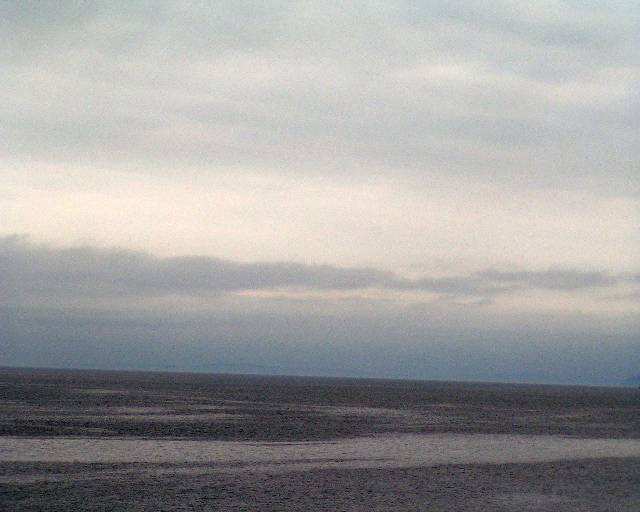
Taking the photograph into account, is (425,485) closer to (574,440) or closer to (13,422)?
(574,440)

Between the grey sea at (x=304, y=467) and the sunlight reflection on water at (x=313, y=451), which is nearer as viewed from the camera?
the grey sea at (x=304, y=467)

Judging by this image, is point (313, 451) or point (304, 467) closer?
point (304, 467)

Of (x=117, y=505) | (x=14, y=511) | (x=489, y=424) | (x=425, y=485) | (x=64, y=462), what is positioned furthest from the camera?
(x=489, y=424)

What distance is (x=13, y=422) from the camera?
2420 inches

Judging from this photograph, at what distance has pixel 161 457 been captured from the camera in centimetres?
4194

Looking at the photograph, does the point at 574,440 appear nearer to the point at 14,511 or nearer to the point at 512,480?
the point at 512,480

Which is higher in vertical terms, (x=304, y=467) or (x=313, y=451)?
(x=304, y=467)

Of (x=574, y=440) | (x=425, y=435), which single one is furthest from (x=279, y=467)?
(x=574, y=440)

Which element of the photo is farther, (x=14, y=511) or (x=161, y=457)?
(x=161, y=457)

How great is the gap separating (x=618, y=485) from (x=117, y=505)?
66.0ft

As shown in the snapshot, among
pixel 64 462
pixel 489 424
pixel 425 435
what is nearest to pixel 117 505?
pixel 64 462

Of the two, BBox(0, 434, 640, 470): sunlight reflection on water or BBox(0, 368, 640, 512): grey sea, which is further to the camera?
BBox(0, 434, 640, 470): sunlight reflection on water

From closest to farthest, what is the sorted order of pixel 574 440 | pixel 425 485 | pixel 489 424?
pixel 425 485, pixel 574 440, pixel 489 424

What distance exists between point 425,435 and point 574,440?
1032 centimetres
